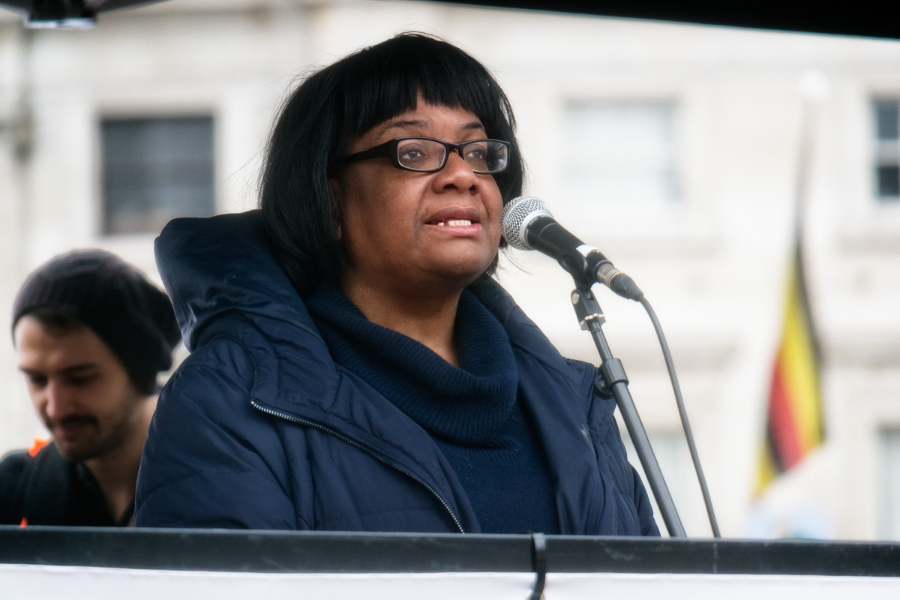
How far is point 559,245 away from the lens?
1.59 m

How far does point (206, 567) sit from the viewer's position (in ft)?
3.34

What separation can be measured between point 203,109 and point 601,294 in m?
3.85

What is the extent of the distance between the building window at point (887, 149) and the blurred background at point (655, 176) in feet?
0.05

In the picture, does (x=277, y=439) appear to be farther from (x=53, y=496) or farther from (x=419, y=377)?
(x=53, y=496)

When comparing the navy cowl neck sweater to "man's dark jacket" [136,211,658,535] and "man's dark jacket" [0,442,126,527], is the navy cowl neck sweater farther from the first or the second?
"man's dark jacket" [0,442,126,527]

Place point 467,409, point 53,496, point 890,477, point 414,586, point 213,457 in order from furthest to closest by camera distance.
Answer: point 890,477, point 53,496, point 467,409, point 213,457, point 414,586

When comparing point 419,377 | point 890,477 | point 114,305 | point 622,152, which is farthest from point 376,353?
point 890,477

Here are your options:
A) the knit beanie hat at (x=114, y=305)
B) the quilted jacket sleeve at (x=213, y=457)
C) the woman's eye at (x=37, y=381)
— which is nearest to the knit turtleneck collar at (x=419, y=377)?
the quilted jacket sleeve at (x=213, y=457)

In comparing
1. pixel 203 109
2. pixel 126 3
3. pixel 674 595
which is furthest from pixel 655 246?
pixel 674 595

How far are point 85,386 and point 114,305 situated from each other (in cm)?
21

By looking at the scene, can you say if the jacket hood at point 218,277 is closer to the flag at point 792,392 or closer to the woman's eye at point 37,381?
the woman's eye at point 37,381

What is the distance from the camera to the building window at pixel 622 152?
8.65 metres

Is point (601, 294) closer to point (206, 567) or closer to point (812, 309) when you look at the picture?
point (812, 309)

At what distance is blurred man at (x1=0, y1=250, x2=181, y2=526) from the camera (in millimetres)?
2453
